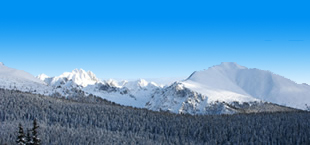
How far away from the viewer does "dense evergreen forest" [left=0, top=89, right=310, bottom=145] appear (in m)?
111

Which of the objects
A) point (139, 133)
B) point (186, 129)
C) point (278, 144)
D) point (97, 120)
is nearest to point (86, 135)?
point (139, 133)

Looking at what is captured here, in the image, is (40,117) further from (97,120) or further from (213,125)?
(213,125)

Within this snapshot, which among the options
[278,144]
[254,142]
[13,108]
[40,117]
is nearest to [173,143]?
[254,142]

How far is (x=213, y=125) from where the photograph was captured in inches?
5846

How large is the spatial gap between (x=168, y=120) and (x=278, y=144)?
6165 cm

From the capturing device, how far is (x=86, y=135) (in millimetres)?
112688

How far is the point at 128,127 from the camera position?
474ft

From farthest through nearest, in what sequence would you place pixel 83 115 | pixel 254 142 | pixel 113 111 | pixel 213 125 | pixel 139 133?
pixel 113 111 → pixel 83 115 → pixel 213 125 → pixel 139 133 → pixel 254 142

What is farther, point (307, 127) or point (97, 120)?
point (97, 120)

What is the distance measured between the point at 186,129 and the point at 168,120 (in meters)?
21.2

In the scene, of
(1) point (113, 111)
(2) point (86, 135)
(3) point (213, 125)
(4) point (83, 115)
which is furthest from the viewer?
(1) point (113, 111)

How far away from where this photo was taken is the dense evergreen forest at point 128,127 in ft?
365

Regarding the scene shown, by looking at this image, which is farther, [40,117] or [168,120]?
[168,120]

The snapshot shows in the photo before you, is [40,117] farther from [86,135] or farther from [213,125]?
[213,125]
